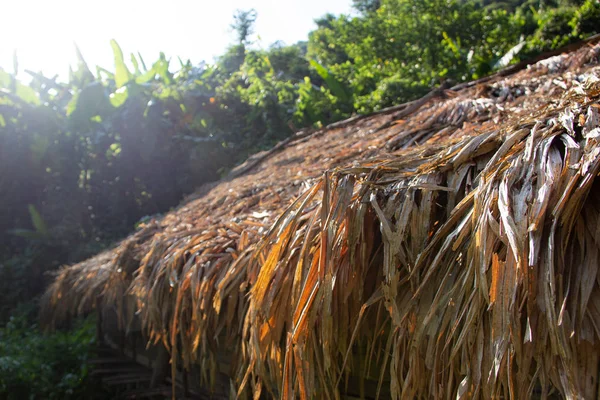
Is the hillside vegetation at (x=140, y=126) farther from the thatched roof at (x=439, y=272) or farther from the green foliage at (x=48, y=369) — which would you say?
the thatched roof at (x=439, y=272)

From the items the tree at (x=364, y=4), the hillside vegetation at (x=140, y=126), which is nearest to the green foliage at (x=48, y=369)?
the hillside vegetation at (x=140, y=126)

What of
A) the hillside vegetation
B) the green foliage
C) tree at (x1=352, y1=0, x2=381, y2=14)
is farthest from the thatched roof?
tree at (x1=352, y1=0, x2=381, y2=14)

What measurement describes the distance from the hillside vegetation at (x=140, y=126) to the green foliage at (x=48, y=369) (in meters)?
2.89

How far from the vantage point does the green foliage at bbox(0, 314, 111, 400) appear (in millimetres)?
4625

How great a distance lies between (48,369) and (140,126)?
4.98 metres

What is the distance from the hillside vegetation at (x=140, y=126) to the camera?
8.67m

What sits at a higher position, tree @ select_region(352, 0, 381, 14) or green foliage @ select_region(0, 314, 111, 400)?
tree @ select_region(352, 0, 381, 14)

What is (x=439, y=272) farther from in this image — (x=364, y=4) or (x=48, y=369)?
(x=364, y=4)

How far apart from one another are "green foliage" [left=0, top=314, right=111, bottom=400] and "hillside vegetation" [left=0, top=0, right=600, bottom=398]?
289 cm

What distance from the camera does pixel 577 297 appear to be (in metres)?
1.14

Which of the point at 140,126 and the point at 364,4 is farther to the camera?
the point at 364,4

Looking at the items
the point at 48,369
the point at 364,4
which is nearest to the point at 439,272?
the point at 48,369

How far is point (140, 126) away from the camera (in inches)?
359

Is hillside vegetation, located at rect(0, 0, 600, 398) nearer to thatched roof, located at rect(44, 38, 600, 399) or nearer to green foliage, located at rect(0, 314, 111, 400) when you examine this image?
green foliage, located at rect(0, 314, 111, 400)
